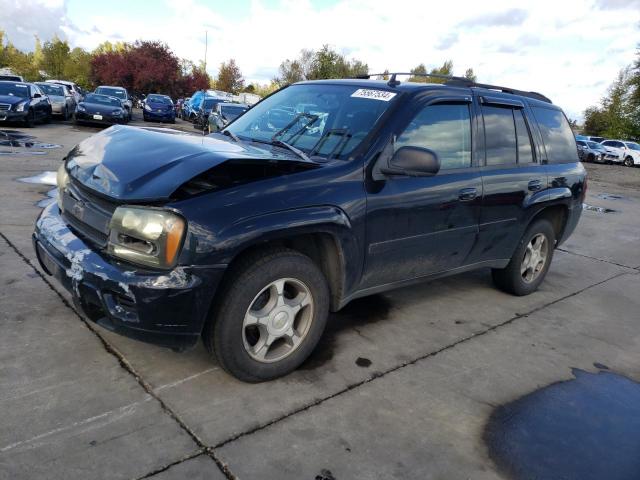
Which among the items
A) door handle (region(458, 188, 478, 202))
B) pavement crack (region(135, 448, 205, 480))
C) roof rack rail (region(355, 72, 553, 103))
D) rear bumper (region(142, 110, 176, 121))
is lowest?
rear bumper (region(142, 110, 176, 121))

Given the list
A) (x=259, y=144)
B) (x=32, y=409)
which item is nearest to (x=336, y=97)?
(x=259, y=144)

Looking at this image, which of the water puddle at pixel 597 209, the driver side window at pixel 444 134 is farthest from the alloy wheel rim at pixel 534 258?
the water puddle at pixel 597 209

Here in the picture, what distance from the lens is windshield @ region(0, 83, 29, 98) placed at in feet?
54.7

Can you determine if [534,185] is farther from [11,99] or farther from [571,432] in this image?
[11,99]

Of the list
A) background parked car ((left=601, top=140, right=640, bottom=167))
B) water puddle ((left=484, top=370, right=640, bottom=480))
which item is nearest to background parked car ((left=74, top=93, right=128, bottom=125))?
water puddle ((left=484, top=370, right=640, bottom=480))

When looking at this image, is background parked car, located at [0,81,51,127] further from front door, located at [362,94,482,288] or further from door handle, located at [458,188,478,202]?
door handle, located at [458,188,478,202]

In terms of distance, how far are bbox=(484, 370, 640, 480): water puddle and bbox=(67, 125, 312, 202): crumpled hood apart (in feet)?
6.43

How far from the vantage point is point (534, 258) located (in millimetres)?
5059

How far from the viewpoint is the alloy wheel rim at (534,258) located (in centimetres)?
496

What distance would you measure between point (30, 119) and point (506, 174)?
16.8 meters

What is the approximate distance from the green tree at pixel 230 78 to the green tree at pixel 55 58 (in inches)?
705

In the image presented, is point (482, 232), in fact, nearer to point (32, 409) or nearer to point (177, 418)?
point (177, 418)

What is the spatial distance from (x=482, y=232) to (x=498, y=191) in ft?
1.15

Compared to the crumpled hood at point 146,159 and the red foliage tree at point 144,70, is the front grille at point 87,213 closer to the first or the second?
the crumpled hood at point 146,159
